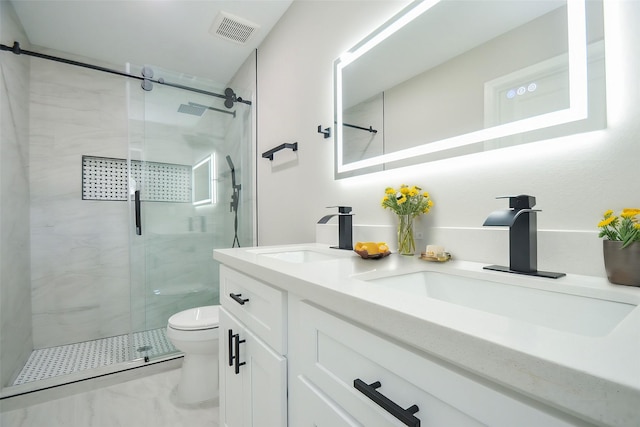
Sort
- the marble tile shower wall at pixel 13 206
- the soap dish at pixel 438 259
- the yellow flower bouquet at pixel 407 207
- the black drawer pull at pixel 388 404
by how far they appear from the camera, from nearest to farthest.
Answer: the black drawer pull at pixel 388 404, the soap dish at pixel 438 259, the yellow flower bouquet at pixel 407 207, the marble tile shower wall at pixel 13 206

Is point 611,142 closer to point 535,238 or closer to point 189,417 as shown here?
point 535,238

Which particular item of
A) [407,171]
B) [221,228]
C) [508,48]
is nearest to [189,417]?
[221,228]

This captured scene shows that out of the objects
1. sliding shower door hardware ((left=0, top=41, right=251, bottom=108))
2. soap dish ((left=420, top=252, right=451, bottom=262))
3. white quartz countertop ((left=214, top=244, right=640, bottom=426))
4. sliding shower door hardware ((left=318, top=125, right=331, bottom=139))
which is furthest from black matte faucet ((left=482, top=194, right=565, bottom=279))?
sliding shower door hardware ((left=0, top=41, right=251, bottom=108))

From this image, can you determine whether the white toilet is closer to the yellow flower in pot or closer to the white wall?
the white wall

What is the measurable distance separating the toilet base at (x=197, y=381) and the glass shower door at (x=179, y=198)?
481 mm

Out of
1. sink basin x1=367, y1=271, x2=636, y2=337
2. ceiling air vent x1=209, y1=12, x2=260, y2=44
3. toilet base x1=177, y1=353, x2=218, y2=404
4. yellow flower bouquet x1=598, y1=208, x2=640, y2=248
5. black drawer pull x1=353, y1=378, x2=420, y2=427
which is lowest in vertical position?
toilet base x1=177, y1=353, x2=218, y2=404

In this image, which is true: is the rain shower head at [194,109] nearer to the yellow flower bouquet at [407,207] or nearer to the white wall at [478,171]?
the white wall at [478,171]

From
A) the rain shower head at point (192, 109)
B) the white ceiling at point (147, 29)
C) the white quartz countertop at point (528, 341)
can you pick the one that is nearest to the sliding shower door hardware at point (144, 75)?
the rain shower head at point (192, 109)

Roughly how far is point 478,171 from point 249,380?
3.36 feet

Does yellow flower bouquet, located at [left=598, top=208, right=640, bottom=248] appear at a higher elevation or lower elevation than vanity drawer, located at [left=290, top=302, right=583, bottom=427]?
higher

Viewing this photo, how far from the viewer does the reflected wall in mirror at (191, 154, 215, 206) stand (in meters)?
2.21

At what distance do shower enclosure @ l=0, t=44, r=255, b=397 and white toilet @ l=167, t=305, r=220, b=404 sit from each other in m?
0.48

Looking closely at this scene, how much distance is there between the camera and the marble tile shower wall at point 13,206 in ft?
5.78

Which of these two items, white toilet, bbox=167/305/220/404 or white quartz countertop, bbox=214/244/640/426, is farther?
white toilet, bbox=167/305/220/404
